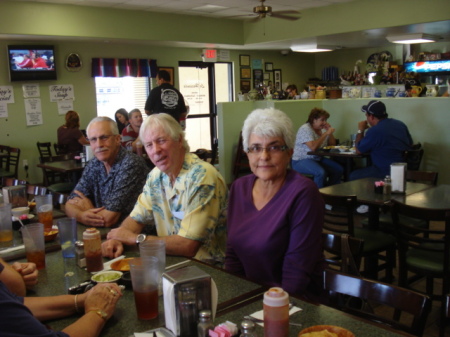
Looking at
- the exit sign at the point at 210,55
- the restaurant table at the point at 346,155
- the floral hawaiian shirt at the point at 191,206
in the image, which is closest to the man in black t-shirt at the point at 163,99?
the restaurant table at the point at 346,155

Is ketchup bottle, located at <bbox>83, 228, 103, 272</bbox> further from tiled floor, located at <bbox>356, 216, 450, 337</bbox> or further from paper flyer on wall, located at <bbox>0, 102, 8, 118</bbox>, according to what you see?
paper flyer on wall, located at <bbox>0, 102, 8, 118</bbox>

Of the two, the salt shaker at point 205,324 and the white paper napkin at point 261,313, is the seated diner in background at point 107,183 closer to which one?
the white paper napkin at point 261,313

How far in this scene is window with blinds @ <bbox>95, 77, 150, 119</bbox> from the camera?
8.89m

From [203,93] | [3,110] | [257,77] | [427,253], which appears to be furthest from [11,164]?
[427,253]

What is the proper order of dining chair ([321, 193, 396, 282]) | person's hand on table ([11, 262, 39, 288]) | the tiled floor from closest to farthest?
1. person's hand on table ([11, 262, 39, 288])
2. the tiled floor
3. dining chair ([321, 193, 396, 282])

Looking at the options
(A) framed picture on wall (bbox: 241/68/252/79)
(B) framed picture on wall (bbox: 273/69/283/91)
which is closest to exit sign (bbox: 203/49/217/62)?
(A) framed picture on wall (bbox: 241/68/252/79)

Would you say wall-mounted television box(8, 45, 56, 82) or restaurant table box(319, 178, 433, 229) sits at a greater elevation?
wall-mounted television box(8, 45, 56, 82)

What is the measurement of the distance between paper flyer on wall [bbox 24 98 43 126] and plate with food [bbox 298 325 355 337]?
7.63m

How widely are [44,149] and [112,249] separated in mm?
6528

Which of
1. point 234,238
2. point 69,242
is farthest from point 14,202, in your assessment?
point 234,238

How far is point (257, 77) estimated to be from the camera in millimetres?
11031

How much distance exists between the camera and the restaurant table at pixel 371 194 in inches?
139

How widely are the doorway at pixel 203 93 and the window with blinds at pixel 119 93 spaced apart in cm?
92

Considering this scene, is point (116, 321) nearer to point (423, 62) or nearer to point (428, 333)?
point (428, 333)
